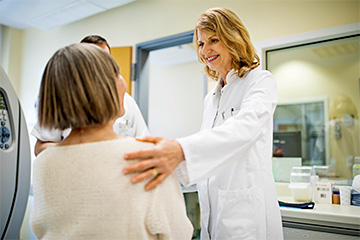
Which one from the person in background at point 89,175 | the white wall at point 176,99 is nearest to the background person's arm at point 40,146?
the person in background at point 89,175

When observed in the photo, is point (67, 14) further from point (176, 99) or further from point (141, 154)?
point (141, 154)

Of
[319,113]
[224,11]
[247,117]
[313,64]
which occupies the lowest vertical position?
[247,117]

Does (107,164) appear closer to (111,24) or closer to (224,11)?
(224,11)

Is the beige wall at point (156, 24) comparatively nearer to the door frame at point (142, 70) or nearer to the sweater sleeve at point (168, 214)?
the door frame at point (142, 70)

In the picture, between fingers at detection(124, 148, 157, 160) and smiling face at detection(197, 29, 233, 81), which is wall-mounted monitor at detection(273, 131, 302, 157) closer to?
smiling face at detection(197, 29, 233, 81)

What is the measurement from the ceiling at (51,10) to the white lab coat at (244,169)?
2483mm

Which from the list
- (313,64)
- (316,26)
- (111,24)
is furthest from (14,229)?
(313,64)

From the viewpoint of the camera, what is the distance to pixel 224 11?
141 centimetres

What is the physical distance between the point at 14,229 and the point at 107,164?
702 mm

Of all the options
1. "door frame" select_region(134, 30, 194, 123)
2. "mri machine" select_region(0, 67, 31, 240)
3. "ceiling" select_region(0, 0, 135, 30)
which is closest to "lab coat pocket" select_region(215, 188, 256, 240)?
"mri machine" select_region(0, 67, 31, 240)

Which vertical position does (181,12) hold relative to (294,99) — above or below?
above

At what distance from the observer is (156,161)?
788mm

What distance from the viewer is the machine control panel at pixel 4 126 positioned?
116 centimetres

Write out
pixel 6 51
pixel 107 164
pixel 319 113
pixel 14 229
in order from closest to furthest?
1. pixel 107 164
2. pixel 14 229
3. pixel 319 113
4. pixel 6 51
